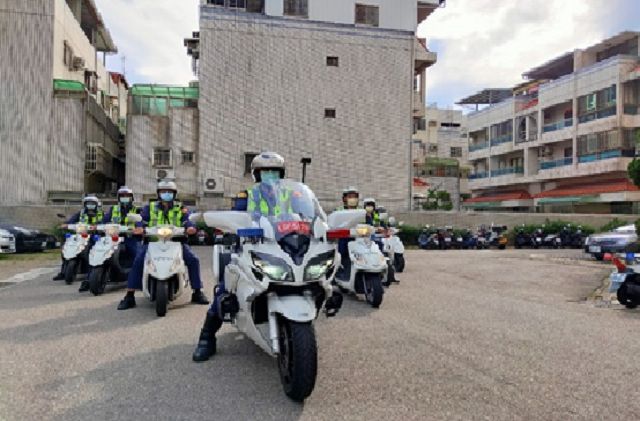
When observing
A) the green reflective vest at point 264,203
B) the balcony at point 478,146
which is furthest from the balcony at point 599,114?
the green reflective vest at point 264,203

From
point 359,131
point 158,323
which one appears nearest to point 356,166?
point 359,131

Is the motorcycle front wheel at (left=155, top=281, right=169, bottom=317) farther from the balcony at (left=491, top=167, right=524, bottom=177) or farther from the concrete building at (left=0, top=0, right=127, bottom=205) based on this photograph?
the balcony at (left=491, top=167, right=524, bottom=177)

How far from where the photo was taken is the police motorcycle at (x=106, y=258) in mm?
9367

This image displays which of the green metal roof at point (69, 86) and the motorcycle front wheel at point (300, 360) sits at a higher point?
the green metal roof at point (69, 86)

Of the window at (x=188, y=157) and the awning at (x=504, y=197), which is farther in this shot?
the awning at (x=504, y=197)

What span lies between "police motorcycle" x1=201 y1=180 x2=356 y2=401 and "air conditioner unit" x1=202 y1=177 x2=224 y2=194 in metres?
25.1

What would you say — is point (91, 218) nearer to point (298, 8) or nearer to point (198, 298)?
point (198, 298)

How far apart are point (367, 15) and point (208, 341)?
99.8 ft

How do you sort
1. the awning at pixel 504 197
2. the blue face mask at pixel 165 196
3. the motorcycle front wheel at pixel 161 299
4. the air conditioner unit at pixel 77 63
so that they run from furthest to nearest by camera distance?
the awning at pixel 504 197
the air conditioner unit at pixel 77 63
the blue face mask at pixel 165 196
the motorcycle front wheel at pixel 161 299

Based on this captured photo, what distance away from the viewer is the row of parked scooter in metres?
26.3

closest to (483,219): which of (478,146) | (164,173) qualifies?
(164,173)

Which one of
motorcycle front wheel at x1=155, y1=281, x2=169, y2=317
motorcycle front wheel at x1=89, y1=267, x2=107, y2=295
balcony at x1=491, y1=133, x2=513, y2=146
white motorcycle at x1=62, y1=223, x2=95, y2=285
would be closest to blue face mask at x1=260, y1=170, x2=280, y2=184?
motorcycle front wheel at x1=155, y1=281, x2=169, y2=317

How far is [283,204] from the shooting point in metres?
4.78

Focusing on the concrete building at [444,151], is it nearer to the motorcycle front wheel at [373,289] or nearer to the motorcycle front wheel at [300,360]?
the motorcycle front wheel at [373,289]
